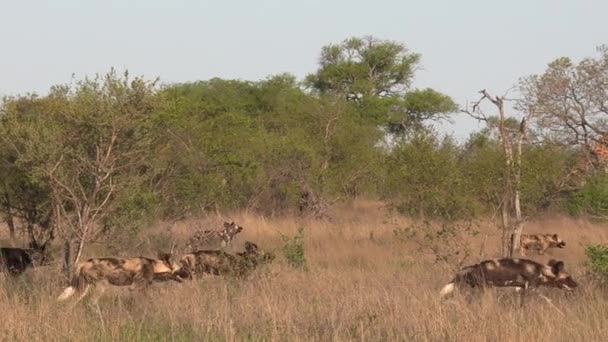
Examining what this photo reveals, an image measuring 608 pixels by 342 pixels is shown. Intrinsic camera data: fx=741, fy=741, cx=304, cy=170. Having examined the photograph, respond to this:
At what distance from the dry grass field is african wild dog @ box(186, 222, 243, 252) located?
2.43 meters

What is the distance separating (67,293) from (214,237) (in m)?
7.55

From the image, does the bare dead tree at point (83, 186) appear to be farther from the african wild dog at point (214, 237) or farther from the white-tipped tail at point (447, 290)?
the white-tipped tail at point (447, 290)

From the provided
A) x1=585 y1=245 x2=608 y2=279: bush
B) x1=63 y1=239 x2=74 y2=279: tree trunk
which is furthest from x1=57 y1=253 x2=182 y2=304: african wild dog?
x1=585 y1=245 x2=608 y2=279: bush

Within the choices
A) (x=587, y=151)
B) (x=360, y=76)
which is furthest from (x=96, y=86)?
(x=360, y=76)

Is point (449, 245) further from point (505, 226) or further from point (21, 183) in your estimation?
point (21, 183)

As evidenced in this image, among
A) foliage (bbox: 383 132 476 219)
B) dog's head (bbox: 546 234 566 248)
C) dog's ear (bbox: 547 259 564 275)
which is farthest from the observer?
dog's head (bbox: 546 234 566 248)

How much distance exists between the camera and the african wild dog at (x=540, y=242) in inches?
615

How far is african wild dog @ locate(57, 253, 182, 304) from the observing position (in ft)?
31.2

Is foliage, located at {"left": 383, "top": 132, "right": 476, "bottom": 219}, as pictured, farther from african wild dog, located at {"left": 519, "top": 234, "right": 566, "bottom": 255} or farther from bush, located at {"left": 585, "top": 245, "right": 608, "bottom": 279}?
bush, located at {"left": 585, "top": 245, "right": 608, "bottom": 279}

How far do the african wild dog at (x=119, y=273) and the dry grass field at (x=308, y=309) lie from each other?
0.15 m

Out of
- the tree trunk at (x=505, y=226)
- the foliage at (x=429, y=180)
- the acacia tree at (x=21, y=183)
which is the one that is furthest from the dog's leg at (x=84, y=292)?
the foliage at (x=429, y=180)

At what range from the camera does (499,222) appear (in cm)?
1758

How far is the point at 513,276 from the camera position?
30.8ft

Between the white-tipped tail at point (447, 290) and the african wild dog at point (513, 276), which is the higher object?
the african wild dog at point (513, 276)
